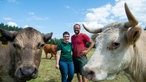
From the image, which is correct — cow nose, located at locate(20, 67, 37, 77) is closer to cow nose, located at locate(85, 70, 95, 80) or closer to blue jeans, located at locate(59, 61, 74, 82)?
cow nose, located at locate(85, 70, 95, 80)

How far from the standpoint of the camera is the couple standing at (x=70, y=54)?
9.72m

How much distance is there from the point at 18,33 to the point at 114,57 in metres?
3.54

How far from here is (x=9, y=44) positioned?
7934 mm

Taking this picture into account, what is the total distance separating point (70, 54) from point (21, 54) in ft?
10.2

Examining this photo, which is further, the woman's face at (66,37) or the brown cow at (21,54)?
the woman's face at (66,37)

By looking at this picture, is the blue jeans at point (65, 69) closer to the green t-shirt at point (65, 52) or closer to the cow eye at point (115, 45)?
the green t-shirt at point (65, 52)

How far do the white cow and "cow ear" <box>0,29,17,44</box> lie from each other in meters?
3.38

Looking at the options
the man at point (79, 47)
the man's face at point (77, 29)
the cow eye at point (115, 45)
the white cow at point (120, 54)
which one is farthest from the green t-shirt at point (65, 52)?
the cow eye at point (115, 45)

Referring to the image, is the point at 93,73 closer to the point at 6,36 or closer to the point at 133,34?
the point at 133,34

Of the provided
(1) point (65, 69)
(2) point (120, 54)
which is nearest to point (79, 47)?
(1) point (65, 69)

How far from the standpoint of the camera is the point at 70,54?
9.80 metres

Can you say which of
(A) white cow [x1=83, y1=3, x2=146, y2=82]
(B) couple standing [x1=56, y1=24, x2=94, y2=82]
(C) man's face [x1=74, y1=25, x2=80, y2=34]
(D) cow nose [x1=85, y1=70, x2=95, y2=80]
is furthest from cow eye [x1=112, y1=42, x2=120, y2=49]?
(C) man's face [x1=74, y1=25, x2=80, y2=34]

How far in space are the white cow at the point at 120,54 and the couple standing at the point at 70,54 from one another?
4.72 meters

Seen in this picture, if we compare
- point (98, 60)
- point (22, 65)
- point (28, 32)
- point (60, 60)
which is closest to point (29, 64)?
point (22, 65)
